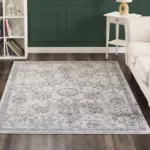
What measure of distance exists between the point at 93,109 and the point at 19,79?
4.33 feet

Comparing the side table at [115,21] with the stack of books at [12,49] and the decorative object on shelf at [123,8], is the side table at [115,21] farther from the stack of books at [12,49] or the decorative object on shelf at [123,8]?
the stack of books at [12,49]

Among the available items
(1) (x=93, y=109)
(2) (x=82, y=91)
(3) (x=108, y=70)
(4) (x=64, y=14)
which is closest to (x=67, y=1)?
(4) (x=64, y=14)

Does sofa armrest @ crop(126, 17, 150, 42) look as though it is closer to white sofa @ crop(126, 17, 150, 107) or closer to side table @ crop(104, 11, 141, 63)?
white sofa @ crop(126, 17, 150, 107)

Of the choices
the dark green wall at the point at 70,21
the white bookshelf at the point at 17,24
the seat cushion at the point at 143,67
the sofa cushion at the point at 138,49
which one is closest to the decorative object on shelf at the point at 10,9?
the white bookshelf at the point at 17,24

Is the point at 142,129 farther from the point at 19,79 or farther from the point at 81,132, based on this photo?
the point at 19,79

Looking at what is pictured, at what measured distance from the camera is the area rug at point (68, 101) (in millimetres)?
3713

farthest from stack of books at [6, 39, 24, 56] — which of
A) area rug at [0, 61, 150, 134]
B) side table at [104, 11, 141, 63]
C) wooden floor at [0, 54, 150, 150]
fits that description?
wooden floor at [0, 54, 150, 150]

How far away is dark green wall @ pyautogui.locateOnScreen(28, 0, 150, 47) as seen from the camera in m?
6.26

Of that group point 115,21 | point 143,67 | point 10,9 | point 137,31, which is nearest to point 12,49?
point 10,9

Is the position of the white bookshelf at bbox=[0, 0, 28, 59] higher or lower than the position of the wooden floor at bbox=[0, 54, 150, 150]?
higher

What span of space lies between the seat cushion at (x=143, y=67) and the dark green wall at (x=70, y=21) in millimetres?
1914

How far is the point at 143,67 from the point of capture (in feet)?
13.9

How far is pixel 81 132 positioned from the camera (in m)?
3.59

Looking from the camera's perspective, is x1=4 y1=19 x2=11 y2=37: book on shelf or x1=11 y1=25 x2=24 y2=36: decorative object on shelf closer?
→ x1=4 y1=19 x2=11 y2=37: book on shelf
